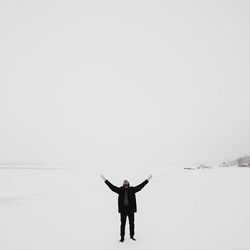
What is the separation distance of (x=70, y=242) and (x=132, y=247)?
2210 millimetres

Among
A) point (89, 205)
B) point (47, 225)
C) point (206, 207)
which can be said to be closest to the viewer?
point (47, 225)

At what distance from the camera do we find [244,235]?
8609mm

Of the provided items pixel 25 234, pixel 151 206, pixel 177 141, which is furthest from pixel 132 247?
pixel 177 141

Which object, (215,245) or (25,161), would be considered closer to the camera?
(215,245)

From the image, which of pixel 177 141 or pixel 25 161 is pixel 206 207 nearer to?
pixel 177 141

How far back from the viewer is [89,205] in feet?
56.3

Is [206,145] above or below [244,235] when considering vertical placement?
above

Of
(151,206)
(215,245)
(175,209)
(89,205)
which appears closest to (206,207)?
(175,209)

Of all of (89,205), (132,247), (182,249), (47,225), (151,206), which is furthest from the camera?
(89,205)

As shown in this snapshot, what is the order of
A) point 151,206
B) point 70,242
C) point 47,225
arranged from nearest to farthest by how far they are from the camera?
point 70,242, point 47,225, point 151,206

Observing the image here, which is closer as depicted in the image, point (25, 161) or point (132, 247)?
point (132, 247)

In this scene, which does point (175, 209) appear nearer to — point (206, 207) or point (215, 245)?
point (206, 207)

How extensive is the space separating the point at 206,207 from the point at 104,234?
251 inches

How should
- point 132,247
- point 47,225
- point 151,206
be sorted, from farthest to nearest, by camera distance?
point 151,206 → point 47,225 → point 132,247
